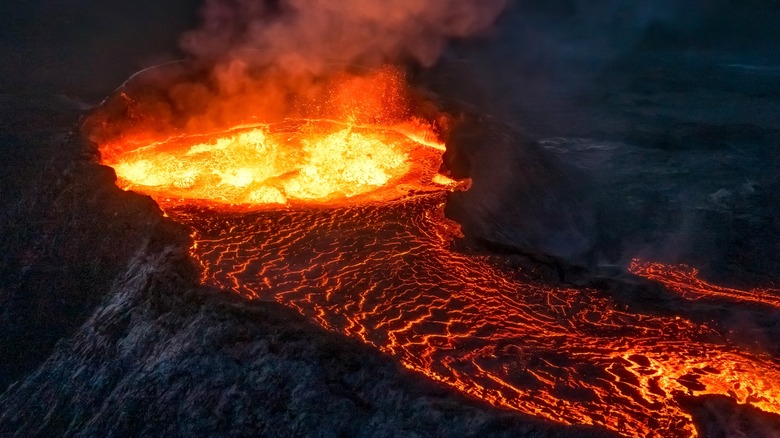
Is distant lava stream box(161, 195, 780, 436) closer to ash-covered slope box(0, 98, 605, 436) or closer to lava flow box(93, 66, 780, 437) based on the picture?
lava flow box(93, 66, 780, 437)

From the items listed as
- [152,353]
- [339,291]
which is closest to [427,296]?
[339,291]

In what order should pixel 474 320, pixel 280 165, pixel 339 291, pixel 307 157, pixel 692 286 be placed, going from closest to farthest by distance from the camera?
1. pixel 474 320
2. pixel 339 291
3. pixel 692 286
4. pixel 280 165
5. pixel 307 157

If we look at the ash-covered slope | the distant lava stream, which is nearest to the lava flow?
the distant lava stream

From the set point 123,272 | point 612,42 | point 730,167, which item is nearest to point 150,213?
point 123,272

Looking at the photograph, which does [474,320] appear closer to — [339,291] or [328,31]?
[339,291]

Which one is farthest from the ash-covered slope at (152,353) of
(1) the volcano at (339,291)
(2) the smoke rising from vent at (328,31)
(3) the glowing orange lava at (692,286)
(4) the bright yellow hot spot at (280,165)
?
(2) the smoke rising from vent at (328,31)

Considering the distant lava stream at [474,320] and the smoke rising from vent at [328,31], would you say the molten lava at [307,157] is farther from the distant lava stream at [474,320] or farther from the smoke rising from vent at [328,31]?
the smoke rising from vent at [328,31]

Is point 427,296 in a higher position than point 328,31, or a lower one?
lower

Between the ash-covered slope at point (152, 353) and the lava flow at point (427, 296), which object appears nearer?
the ash-covered slope at point (152, 353)
